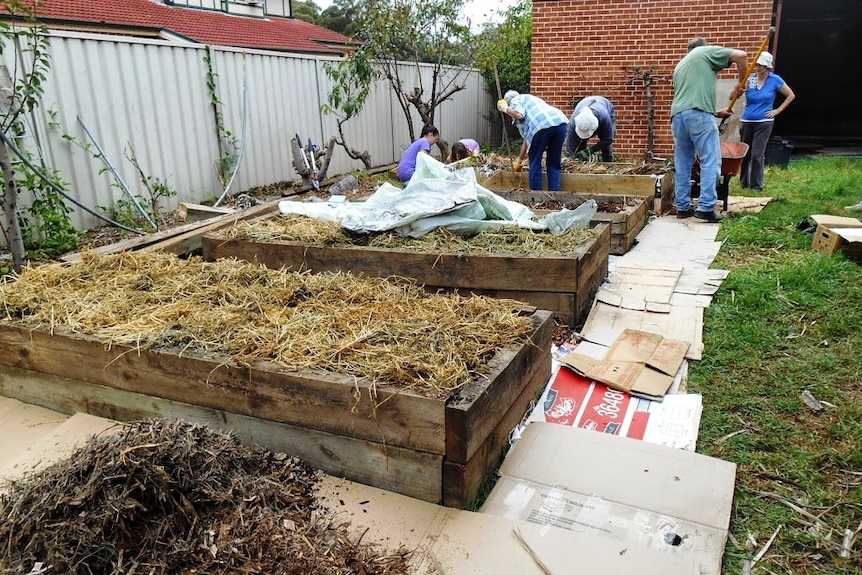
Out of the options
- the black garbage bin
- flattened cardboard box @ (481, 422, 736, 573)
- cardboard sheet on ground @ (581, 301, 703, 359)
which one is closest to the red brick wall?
the black garbage bin

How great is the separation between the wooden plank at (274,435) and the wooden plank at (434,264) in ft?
A: 5.49

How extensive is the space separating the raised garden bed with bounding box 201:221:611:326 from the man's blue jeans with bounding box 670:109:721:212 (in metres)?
2.64

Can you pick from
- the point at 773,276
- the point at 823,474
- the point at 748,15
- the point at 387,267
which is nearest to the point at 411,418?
the point at 823,474

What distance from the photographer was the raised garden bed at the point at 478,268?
397 centimetres

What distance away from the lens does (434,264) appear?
4105 mm

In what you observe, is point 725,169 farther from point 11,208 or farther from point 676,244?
point 11,208

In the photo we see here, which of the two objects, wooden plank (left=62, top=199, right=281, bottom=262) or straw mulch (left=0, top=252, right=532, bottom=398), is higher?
straw mulch (left=0, top=252, right=532, bottom=398)

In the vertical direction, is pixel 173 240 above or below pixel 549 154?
below

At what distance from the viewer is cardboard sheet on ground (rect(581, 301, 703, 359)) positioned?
3959 millimetres

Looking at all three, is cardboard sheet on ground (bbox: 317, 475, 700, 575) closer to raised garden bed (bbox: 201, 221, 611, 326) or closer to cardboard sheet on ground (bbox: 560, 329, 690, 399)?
cardboard sheet on ground (bbox: 560, 329, 690, 399)

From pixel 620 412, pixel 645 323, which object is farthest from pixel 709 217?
pixel 620 412

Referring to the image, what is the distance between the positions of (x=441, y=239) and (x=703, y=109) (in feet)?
12.3

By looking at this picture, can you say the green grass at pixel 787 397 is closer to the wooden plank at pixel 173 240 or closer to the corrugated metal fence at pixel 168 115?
the wooden plank at pixel 173 240

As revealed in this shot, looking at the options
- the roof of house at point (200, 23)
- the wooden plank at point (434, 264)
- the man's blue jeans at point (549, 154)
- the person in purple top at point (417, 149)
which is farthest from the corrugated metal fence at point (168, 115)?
the roof of house at point (200, 23)
